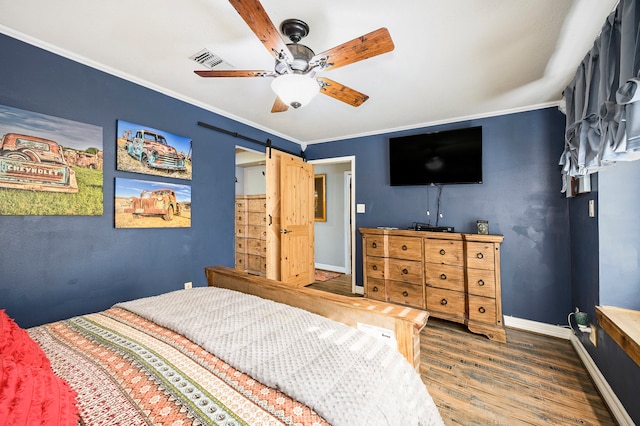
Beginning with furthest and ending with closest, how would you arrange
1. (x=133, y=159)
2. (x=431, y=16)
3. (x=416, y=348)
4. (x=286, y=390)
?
1. (x=133, y=159)
2. (x=431, y=16)
3. (x=416, y=348)
4. (x=286, y=390)

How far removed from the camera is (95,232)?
2.26 meters

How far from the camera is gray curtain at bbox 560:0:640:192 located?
3.93ft

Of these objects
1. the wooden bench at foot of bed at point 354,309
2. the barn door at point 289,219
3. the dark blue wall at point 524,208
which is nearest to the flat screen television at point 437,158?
the dark blue wall at point 524,208

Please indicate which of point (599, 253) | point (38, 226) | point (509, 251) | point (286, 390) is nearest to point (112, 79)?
point (38, 226)

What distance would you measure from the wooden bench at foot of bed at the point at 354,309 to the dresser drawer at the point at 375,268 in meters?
1.95

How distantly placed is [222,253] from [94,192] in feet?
4.61

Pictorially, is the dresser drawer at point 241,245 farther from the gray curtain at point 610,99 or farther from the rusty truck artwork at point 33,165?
the gray curtain at point 610,99

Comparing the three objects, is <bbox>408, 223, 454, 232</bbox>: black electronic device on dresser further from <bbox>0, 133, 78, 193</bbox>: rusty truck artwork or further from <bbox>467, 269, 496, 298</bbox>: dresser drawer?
<bbox>0, 133, 78, 193</bbox>: rusty truck artwork

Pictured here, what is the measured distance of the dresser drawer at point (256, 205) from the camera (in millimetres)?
4880

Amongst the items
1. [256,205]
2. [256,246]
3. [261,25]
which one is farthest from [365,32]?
[256,246]

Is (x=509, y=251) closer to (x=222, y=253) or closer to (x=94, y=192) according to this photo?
(x=222, y=253)

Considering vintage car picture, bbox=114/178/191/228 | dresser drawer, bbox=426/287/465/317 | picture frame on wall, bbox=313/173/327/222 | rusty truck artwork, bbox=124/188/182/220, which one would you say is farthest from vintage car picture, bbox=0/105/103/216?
picture frame on wall, bbox=313/173/327/222

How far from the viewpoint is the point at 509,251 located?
10.1 feet

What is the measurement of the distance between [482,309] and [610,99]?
6.84 feet
